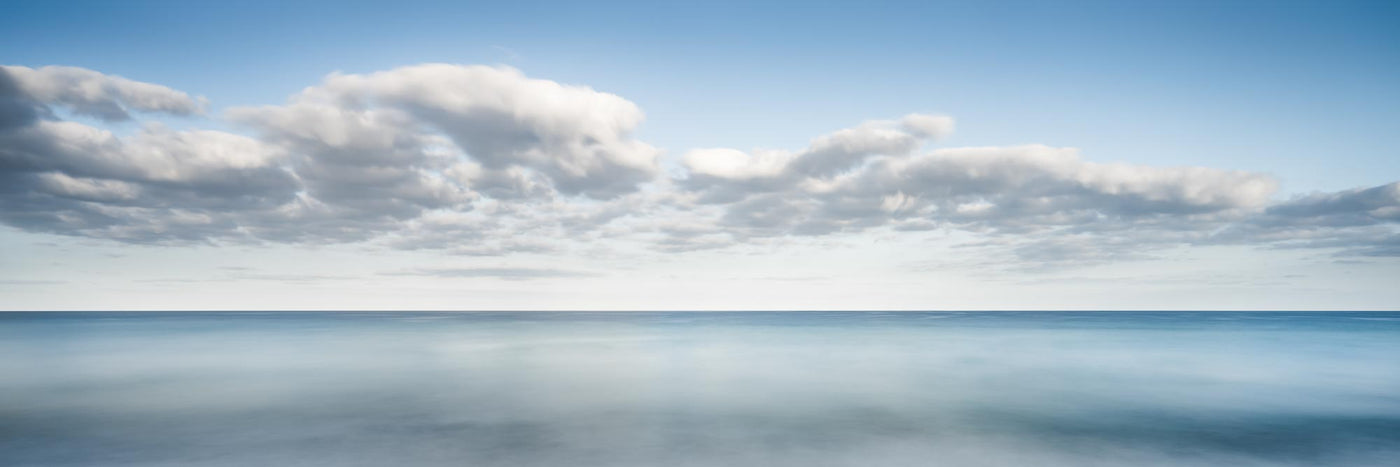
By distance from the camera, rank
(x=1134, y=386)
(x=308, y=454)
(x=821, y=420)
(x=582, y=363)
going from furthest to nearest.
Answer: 1. (x=582, y=363)
2. (x=1134, y=386)
3. (x=821, y=420)
4. (x=308, y=454)

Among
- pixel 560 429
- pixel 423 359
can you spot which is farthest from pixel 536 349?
pixel 560 429

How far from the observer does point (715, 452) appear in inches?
474

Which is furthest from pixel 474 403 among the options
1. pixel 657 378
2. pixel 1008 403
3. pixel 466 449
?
pixel 1008 403

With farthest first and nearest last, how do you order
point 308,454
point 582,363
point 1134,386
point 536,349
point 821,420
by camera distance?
point 536,349
point 582,363
point 1134,386
point 821,420
point 308,454

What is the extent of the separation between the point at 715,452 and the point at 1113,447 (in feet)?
24.5

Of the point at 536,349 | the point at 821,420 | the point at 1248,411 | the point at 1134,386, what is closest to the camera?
the point at 821,420

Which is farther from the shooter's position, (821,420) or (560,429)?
(821,420)

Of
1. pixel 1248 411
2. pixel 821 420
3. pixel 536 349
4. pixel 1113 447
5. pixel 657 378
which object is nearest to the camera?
pixel 1113 447

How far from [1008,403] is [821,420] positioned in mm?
6149

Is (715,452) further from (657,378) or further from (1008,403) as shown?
(657,378)

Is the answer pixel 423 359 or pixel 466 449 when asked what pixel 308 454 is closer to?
pixel 466 449

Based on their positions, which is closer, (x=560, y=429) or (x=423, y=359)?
(x=560, y=429)

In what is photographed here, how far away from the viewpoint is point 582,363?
2892 cm

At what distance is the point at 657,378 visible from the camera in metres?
23.6
